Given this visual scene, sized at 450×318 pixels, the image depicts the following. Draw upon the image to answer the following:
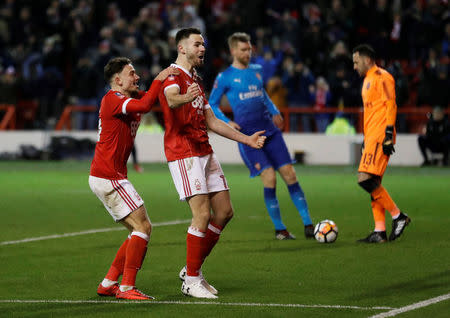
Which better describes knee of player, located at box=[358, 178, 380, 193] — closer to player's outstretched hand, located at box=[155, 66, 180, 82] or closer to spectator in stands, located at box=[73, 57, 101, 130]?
player's outstretched hand, located at box=[155, 66, 180, 82]

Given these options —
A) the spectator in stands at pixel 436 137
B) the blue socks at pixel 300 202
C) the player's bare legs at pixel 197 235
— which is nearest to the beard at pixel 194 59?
the player's bare legs at pixel 197 235

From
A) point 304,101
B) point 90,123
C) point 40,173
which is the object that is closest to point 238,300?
point 40,173

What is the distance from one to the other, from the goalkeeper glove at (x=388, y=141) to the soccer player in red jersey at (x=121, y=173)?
364 cm

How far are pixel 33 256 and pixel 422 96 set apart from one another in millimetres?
15633

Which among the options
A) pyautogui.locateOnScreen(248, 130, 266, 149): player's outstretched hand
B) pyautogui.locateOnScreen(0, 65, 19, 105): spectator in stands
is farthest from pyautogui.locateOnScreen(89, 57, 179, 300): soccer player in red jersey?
pyautogui.locateOnScreen(0, 65, 19, 105): spectator in stands

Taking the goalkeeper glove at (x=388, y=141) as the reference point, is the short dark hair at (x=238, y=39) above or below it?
above

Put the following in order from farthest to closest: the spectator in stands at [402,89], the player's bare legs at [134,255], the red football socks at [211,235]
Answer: the spectator in stands at [402,89]
the red football socks at [211,235]
the player's bare legs at [134,255]

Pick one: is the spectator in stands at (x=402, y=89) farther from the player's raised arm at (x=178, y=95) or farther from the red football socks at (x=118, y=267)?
the red football socks at (x=118, y=267)

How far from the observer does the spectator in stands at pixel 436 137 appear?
22609 mm

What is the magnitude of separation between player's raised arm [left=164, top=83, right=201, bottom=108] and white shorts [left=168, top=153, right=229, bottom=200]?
53 centimetres

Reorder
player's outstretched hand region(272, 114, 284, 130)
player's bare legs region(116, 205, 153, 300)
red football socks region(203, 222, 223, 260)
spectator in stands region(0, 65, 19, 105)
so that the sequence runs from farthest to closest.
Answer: spectator in stands region(0, 65, 19, 105)
player's outstretched hand region(272, 114, 284, 130)
red football socks region(203, 222, 223, 260)
player's bare legs region(116, 205, 153, 300)

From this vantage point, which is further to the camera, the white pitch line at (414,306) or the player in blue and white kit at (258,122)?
the player in blue and white kit at (258,122)

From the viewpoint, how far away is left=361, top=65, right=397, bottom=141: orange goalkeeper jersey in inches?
417

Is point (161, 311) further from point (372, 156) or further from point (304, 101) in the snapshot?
point (304, 101)
